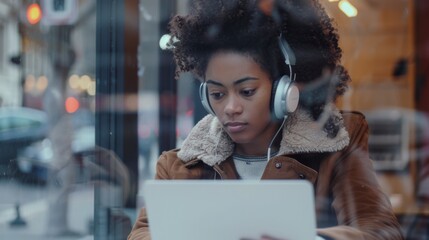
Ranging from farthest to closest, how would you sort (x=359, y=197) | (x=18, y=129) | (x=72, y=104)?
(x=18, y=129), (x=72, y=104), (x=359, y=197)

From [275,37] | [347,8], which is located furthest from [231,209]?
[347,8]

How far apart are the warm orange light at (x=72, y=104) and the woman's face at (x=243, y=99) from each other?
1048 millimetres

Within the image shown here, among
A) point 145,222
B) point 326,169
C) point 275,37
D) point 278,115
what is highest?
point 275,37

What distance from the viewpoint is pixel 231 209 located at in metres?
1.21

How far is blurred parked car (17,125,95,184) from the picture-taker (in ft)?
8.17

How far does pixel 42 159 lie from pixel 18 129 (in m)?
0.18

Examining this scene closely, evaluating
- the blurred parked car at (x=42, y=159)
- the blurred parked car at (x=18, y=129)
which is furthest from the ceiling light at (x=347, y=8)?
the blurred parked car at (x=18, y=129)

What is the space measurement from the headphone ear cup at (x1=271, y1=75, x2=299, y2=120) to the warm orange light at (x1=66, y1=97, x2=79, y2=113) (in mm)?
1175

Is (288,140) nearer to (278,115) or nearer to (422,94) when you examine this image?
(278,115)

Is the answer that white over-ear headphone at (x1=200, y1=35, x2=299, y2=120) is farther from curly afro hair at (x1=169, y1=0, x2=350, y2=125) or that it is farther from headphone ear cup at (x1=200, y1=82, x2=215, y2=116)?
headphone ear cup at (x1=200, y1=82, x2=215, y2=116)

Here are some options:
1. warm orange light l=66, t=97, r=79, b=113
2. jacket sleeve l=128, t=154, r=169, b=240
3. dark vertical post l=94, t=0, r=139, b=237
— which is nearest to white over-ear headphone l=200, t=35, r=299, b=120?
jacket sleeve l=128, t=154, r=169, b=240

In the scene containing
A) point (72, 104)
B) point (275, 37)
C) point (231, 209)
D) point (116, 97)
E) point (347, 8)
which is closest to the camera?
point (231, 209)

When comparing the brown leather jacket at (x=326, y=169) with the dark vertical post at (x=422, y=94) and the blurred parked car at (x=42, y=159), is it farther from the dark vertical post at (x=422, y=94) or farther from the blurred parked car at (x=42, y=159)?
the dark vertical post at (x=422, y=94)

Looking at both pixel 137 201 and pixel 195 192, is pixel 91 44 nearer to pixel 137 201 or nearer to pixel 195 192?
pixel 137 201
